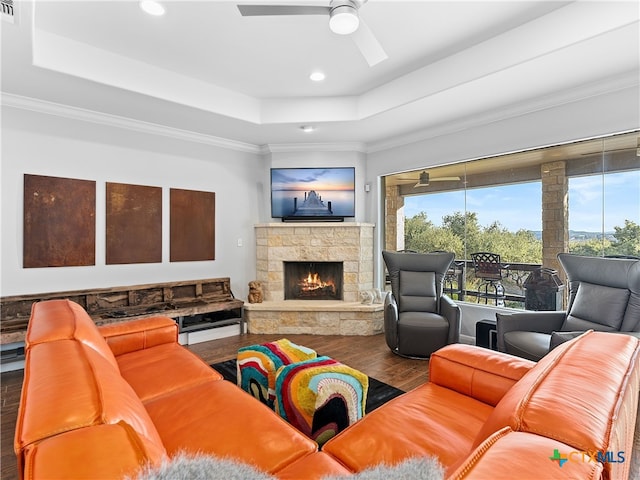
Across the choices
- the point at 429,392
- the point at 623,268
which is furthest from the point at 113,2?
the point at 623,268

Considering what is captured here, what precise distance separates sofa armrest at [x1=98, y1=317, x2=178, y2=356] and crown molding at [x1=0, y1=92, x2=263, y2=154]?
248 cm

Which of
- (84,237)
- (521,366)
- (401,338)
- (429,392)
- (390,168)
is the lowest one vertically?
(401,338)

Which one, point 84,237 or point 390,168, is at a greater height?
point 390,168

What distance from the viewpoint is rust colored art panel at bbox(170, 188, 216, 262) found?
4.22 m

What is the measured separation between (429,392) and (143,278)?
3575 millimetres

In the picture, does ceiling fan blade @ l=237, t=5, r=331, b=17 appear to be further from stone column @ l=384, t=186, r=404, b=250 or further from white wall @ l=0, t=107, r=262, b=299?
stone column @ l=384, t=186, r=404, b=250

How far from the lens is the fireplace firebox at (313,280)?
4.87m

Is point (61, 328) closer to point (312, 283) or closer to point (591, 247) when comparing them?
point (312, 283)

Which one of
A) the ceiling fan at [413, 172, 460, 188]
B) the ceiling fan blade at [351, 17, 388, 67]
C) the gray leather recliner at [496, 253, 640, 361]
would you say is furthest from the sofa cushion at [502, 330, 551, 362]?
the ceiling fan blade at [351, 17, 388, 67]

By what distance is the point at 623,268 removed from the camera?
8.36ft

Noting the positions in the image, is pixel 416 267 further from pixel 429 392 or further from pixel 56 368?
Answer: pixel 56 368

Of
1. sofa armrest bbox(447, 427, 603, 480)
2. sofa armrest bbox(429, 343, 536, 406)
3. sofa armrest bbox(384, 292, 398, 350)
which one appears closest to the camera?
sofa armrest bbox(447, 427, 603, 480)

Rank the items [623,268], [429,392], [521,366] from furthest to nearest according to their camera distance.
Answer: [623,268] → [429,392] → [521,366]

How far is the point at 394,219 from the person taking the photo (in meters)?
4.89
